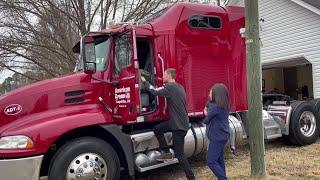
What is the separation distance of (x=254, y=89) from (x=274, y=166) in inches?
74.8

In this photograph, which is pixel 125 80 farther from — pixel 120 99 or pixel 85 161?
pixel 85 161

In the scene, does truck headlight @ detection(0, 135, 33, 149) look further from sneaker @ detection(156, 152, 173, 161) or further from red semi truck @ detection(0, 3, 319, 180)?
sneaker @ detection(156, 152, 173, 161)

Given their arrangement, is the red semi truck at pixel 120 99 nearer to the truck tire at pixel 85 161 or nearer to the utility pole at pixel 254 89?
the truck tire at pixel 85 161

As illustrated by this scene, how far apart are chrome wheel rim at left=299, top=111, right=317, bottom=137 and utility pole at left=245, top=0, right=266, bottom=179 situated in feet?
12.5

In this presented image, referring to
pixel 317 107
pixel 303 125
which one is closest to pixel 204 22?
pixel 303 125

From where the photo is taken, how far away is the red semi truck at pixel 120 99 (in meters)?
7.32

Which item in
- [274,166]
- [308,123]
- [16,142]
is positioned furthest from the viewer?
[308,123]

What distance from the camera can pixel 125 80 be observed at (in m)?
8.18

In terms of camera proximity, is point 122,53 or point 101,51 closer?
point 122,53

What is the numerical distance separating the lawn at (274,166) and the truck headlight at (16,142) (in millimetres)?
2890

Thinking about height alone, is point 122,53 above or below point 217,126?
above

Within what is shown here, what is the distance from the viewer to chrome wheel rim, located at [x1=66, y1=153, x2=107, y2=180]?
24.1ft

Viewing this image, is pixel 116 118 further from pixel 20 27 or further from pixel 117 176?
pixel 20 27

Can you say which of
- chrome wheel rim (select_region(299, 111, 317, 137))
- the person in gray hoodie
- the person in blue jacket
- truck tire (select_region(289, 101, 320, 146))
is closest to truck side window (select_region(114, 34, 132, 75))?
the person in gray hoodie
